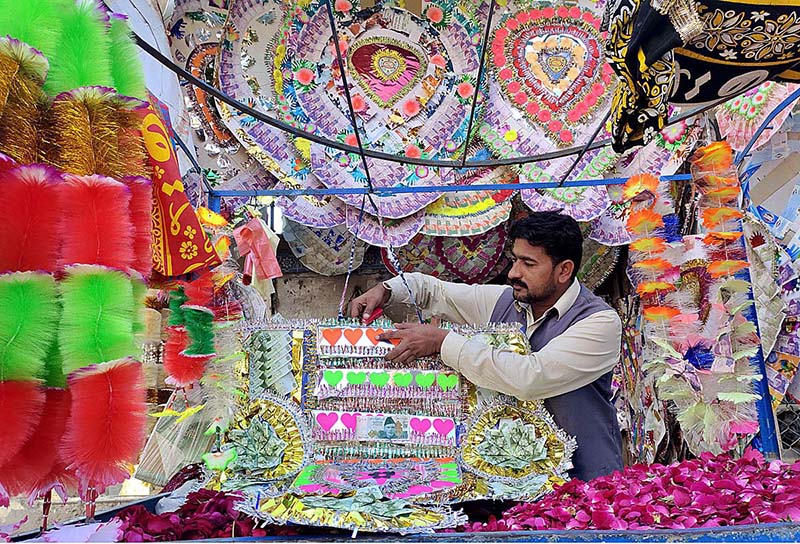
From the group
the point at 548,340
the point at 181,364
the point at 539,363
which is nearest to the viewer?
the point at 539,363

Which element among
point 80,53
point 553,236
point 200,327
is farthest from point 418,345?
point 80,53

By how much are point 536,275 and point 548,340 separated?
0.26 meters

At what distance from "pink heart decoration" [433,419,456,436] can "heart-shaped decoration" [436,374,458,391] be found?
11 centimetres

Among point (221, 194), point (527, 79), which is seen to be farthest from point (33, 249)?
point (527, 79)

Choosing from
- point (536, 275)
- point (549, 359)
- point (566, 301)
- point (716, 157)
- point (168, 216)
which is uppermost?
point (716, 157)

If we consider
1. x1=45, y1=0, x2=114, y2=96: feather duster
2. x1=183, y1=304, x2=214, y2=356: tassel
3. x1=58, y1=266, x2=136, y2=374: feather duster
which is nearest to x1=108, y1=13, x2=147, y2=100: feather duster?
x1=45, y1=0, x2=114, y2=96: feather duster

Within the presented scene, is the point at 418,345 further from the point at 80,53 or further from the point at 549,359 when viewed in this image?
the point at 80,53

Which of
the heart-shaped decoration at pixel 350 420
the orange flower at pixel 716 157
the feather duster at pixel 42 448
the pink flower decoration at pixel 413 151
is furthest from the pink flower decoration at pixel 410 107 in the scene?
the feather duster at pixel 42 448

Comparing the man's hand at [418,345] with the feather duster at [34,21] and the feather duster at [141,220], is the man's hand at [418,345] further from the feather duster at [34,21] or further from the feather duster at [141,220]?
the feather duster at [34,21]

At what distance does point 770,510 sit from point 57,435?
149 cm

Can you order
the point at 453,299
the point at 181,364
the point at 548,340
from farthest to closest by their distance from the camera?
the point at 453,299 → the point at 548,340 → the point at 181,364

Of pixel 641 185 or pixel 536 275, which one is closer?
pixel 536 275

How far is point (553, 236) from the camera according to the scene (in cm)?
242

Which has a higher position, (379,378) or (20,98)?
(20,98)
